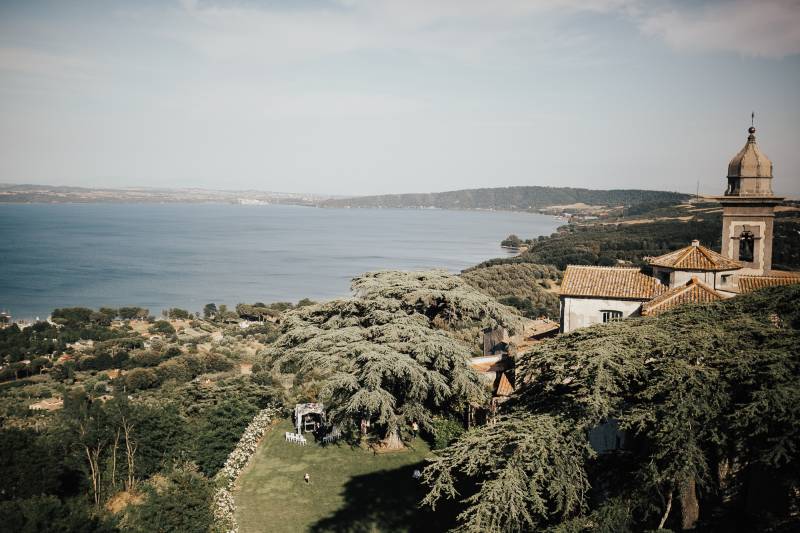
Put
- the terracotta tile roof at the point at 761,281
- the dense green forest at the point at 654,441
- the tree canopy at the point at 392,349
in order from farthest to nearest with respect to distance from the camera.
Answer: the terracotta tile roof at the point at 761,281 < the tree canopy at the point at 392,349 < the dense green forest at the point at 654,441

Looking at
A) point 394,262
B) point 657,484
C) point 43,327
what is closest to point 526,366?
point 657,484

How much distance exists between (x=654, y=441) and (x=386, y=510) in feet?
23.1

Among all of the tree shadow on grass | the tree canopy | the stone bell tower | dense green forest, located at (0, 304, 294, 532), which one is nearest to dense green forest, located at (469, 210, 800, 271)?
the stone bell tower

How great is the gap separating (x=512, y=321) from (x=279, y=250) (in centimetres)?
10783

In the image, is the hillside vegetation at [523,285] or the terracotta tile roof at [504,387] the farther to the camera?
the hillside vegetation at [523,285]

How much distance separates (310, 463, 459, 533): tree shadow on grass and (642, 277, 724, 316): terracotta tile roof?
9.51 metres

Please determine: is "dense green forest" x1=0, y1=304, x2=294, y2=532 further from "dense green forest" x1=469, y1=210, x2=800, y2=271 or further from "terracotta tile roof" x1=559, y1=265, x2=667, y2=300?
"dense green forest" x1=469, y1=210, x2=800, y2=271

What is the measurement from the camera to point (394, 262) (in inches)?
3671

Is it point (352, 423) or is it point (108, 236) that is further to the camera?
point (108, 236)

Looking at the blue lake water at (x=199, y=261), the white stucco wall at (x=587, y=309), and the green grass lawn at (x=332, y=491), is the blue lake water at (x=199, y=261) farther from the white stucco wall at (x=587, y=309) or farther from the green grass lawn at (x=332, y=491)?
the green grass lawn at (x=332, y=491)

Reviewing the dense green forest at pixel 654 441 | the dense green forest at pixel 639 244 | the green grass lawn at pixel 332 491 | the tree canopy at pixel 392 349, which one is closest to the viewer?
the dense green forest at pixel 654 441

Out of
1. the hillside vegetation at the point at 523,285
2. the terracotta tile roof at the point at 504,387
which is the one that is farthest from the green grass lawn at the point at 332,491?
the hillside vegetation at the point at 523,285

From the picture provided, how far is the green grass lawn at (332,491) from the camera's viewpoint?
12984 mm

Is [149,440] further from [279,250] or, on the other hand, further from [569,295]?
[279,250]
